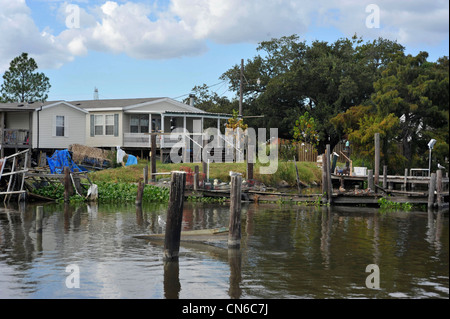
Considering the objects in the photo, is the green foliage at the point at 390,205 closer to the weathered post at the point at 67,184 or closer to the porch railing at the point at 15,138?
the weathered post at the point at 67,184

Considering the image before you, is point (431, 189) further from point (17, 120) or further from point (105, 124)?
point (17, 120)

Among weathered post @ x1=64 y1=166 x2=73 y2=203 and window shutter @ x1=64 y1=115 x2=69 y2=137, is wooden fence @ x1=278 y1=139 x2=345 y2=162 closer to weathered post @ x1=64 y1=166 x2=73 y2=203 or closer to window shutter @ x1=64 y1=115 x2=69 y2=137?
window shutter @ x1=64 y1=115 x2=69 y2=137

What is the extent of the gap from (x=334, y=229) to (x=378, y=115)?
784 inches

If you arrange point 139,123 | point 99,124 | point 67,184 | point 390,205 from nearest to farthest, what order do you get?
point 390,205
point 67,184
point 99,124
point 139,123

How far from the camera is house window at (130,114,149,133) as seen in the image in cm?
4581

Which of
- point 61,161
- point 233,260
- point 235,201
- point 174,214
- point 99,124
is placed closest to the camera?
point 174,214

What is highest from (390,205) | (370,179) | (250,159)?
(250,159)

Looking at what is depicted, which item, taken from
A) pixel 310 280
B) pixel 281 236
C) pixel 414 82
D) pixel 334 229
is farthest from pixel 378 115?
pixel 310 280

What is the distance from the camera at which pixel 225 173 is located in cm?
3625

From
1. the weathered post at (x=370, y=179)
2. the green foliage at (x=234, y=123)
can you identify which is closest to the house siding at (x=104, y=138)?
the green foliage at (x=234, y=123)

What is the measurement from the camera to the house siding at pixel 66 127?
137 feet

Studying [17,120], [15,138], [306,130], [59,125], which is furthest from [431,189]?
[17,120]

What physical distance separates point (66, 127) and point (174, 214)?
3125 centimetres

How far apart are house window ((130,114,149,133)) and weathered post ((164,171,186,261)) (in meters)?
31.8
